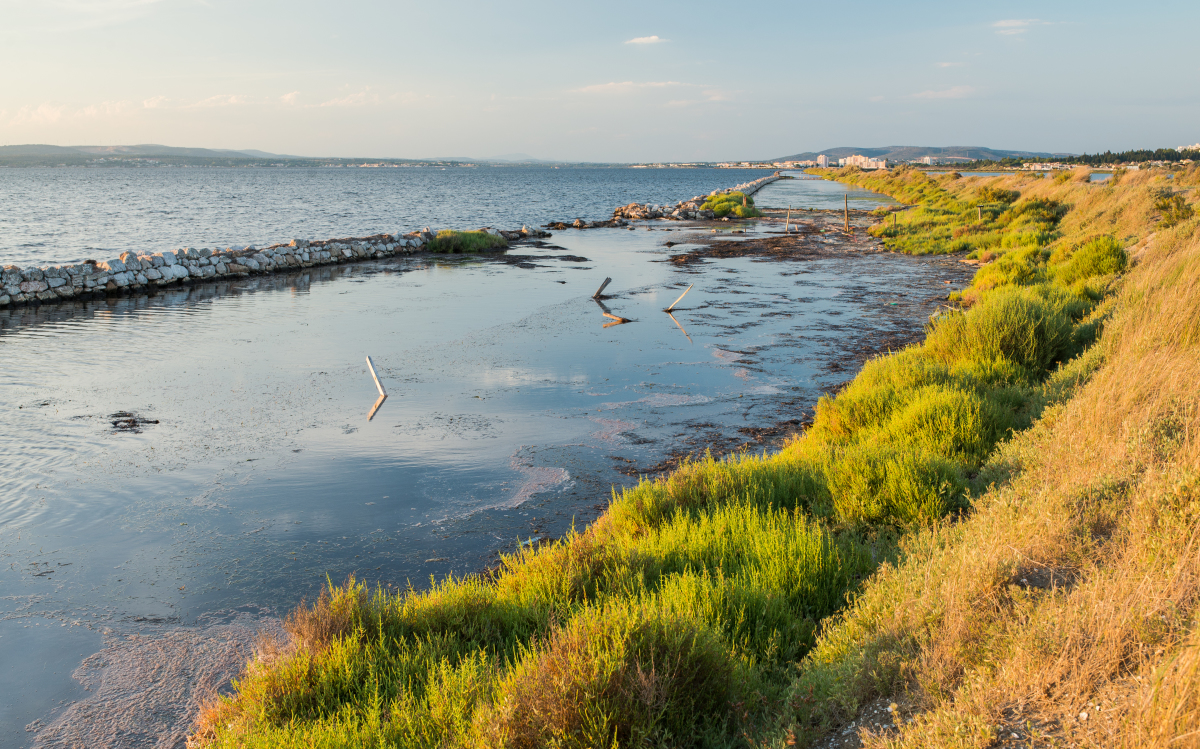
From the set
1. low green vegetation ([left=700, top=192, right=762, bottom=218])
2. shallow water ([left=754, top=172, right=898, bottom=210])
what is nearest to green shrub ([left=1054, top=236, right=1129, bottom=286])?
shallow water ([left=754, top=172, right=898, bottom=210])

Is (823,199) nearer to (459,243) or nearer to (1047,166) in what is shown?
(1047,166)

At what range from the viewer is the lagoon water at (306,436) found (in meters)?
5.08

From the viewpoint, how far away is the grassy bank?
267cm

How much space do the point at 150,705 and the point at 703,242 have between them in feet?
100

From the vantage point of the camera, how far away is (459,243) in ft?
99.3

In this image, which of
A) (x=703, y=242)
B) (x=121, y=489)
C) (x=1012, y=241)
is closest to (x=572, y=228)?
(x=703, y=242)

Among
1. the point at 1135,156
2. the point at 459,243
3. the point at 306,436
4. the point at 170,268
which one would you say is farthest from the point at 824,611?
the point at 1135,156

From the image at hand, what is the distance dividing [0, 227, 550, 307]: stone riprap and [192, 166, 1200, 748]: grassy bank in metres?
18.1

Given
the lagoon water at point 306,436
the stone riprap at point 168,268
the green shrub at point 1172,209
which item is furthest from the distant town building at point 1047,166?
the lagoon water at point 306,436

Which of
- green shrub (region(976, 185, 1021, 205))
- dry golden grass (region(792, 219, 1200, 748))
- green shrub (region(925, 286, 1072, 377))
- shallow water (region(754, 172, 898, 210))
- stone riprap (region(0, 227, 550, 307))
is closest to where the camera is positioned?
dry golden grass (region(792, 219, 1200, 748))

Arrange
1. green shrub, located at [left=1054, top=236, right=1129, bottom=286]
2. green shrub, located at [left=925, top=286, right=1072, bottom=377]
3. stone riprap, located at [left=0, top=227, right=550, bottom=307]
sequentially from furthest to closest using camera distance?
stone riprap, located at [left=0, top=227, right=550, bottom=307] < green shrub, located at [left=1054, top=236, right=1129, bottom=286] < green shrub, located at [left=925, top=286, right=1072, bottom=377]

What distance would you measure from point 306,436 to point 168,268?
1553 cm

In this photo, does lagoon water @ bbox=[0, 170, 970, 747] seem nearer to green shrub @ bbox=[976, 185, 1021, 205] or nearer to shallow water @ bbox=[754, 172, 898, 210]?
green shrub @ bbox=[976, 185, 1021, 205]

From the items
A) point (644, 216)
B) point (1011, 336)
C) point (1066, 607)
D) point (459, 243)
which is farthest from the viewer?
point (644, 216)
